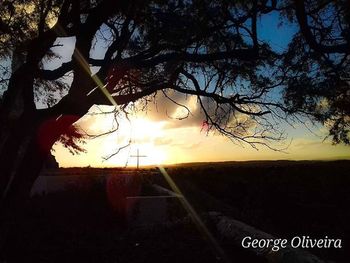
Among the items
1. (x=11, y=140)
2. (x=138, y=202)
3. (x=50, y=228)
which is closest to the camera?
(x=11, y=140)

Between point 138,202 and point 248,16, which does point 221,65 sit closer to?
point 248,16

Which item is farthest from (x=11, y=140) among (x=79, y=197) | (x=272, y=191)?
(x=272, y=191)

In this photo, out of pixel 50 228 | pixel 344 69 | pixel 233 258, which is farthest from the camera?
pixel 50 228

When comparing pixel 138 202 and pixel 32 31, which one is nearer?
pixel 32 31

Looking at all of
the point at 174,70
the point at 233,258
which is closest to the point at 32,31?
the point at 174,70

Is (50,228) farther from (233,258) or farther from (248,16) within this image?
(248,16)

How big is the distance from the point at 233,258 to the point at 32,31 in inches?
239

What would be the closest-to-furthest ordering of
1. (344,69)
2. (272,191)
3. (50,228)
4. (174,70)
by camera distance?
(344,69) → (174,70) → (50,228) → (272,191)

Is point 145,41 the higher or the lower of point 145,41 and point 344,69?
the higher

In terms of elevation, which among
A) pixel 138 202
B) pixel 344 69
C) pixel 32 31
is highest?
pixel 32 31

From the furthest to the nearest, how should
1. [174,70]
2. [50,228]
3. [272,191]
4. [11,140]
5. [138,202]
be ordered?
[272,191]
[138,202]
[50,228]
[174,70]
[11,140]

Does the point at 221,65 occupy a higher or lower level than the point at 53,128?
higher

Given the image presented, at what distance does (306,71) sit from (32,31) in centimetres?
561

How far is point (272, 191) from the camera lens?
19.3 m
